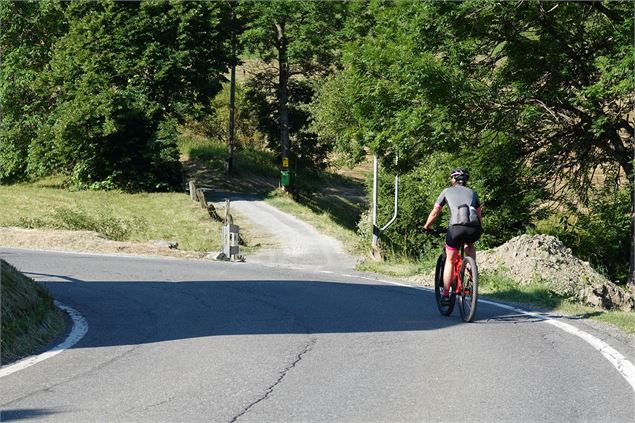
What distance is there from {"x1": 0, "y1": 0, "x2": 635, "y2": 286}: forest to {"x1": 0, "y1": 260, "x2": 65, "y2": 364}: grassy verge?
14.0 m

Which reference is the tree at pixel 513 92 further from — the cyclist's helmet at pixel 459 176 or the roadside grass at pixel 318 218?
the roadside grass at pixel 318 218

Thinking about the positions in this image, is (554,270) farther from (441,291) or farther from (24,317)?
(24,317)

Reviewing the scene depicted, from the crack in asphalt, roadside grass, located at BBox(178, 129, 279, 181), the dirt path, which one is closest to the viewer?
the crack in asphalt

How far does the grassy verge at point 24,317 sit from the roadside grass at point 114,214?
1997 centimetres

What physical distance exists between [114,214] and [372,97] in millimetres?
17474

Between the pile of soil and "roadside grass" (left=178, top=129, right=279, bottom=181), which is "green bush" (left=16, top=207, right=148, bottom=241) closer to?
the pile of soil

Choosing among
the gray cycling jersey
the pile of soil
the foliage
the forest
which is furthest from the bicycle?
the foliage

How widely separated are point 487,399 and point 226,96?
65542 mm

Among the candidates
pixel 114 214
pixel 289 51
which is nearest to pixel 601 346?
pixel 114 214

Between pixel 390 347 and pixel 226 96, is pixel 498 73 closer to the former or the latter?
pixel 390 347

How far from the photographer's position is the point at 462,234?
1162 centimetres

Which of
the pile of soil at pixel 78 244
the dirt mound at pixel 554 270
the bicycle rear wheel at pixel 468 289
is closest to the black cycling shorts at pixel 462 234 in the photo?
the bicycle rear wheel at pixel 468 289

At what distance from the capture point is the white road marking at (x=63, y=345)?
28.1 ft

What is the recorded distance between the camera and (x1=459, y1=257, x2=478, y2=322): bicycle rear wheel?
11.4 m
